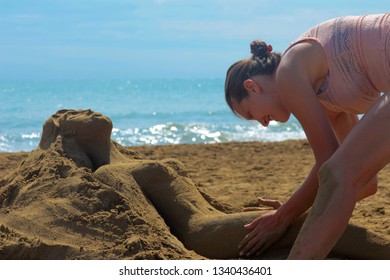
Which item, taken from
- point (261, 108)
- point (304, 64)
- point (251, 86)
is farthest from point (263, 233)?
point (304, 64)

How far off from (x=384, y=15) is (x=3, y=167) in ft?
13.9

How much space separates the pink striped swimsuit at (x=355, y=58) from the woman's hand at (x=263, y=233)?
58cm

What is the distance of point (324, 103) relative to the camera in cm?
282

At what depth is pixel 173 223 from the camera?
10.5 ft

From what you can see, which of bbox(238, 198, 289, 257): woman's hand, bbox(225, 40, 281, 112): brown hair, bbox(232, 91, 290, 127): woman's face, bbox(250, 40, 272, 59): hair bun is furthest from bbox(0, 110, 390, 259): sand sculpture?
bbox(250, 40, 272, 59): hair bun

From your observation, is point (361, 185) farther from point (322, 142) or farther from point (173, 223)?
point (173, 223)

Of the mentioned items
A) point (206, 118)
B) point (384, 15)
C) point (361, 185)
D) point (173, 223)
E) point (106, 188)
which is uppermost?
point (384, 15)

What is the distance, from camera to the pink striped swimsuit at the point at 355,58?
2648mm

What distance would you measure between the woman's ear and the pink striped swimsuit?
24 cm

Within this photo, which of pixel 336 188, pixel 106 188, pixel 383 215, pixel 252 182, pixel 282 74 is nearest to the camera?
pixel 336 188

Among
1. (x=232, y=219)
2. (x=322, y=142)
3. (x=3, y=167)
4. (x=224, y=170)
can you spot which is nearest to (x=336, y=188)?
(x=322, y=142)

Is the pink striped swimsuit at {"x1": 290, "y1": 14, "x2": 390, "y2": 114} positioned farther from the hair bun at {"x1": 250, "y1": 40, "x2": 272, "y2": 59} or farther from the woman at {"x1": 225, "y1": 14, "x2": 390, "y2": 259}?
the hair bun at {"x1": 250, "y1": 40, "x2": 272, "y2": 59}

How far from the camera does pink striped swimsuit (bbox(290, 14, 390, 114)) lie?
104 inches

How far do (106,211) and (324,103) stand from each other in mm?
1099
